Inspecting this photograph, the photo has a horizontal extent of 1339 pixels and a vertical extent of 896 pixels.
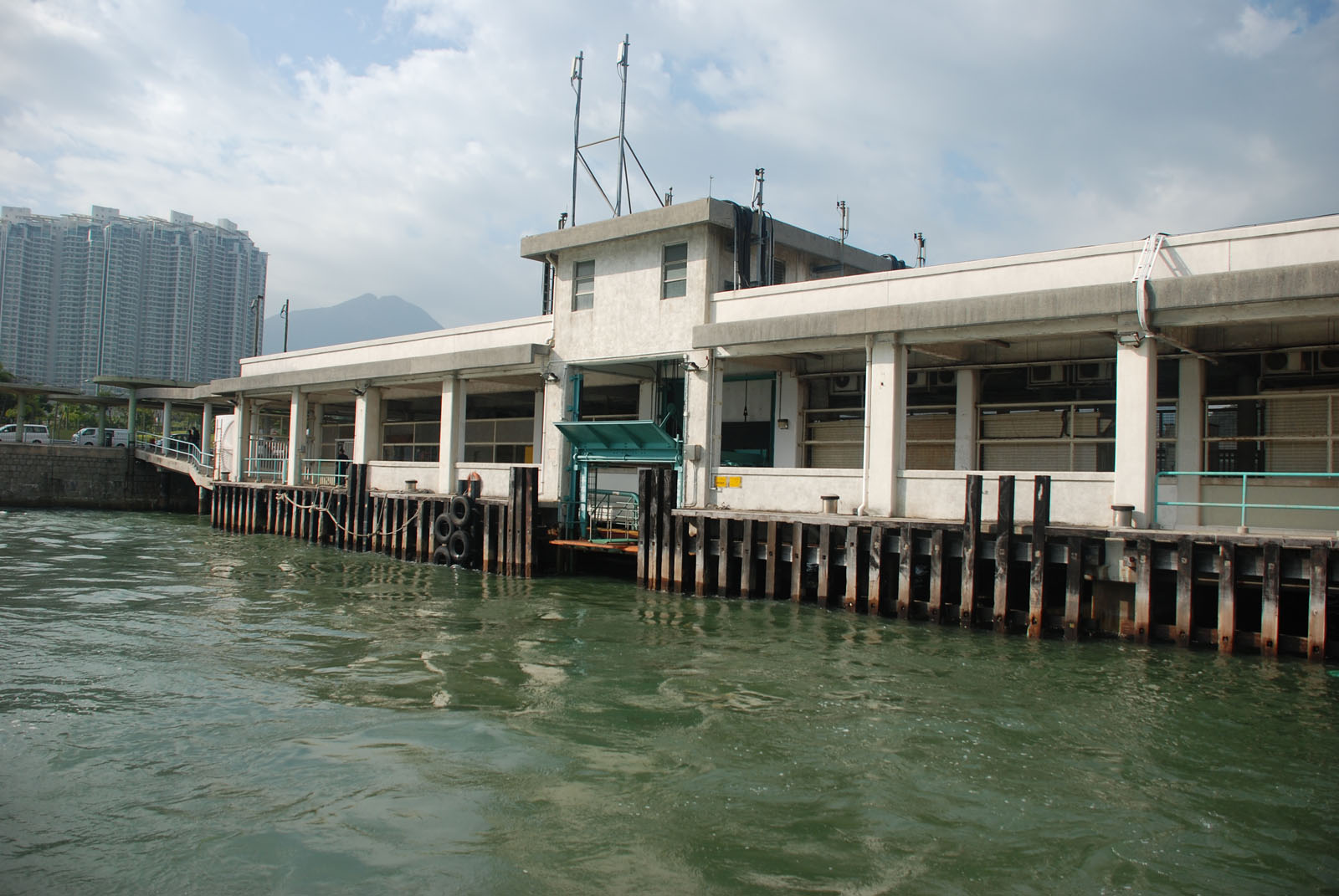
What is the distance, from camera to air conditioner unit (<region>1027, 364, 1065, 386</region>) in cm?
1723

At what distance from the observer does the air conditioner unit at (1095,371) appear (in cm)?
1673

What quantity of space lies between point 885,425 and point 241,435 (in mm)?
26157

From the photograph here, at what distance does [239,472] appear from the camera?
3158cm

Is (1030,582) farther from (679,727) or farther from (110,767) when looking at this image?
(110,767)

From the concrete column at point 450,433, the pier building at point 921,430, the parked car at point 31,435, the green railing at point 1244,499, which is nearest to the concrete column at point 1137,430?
the pier building at point 921,430

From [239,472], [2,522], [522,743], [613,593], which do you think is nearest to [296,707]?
[522,743]

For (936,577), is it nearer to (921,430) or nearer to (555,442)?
(921,430)

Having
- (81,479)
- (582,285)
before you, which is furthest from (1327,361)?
(81,479)

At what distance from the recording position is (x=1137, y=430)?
1296 cm

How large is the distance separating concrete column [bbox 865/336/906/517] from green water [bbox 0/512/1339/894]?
2726mm

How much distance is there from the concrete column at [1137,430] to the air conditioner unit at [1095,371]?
376 cm

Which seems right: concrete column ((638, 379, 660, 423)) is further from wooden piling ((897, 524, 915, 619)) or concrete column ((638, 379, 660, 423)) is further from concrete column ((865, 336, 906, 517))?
wooden piling ((897, 524, 915, 619))

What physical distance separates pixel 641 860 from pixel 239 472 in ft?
97.7

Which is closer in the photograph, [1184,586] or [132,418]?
[1184,586]
